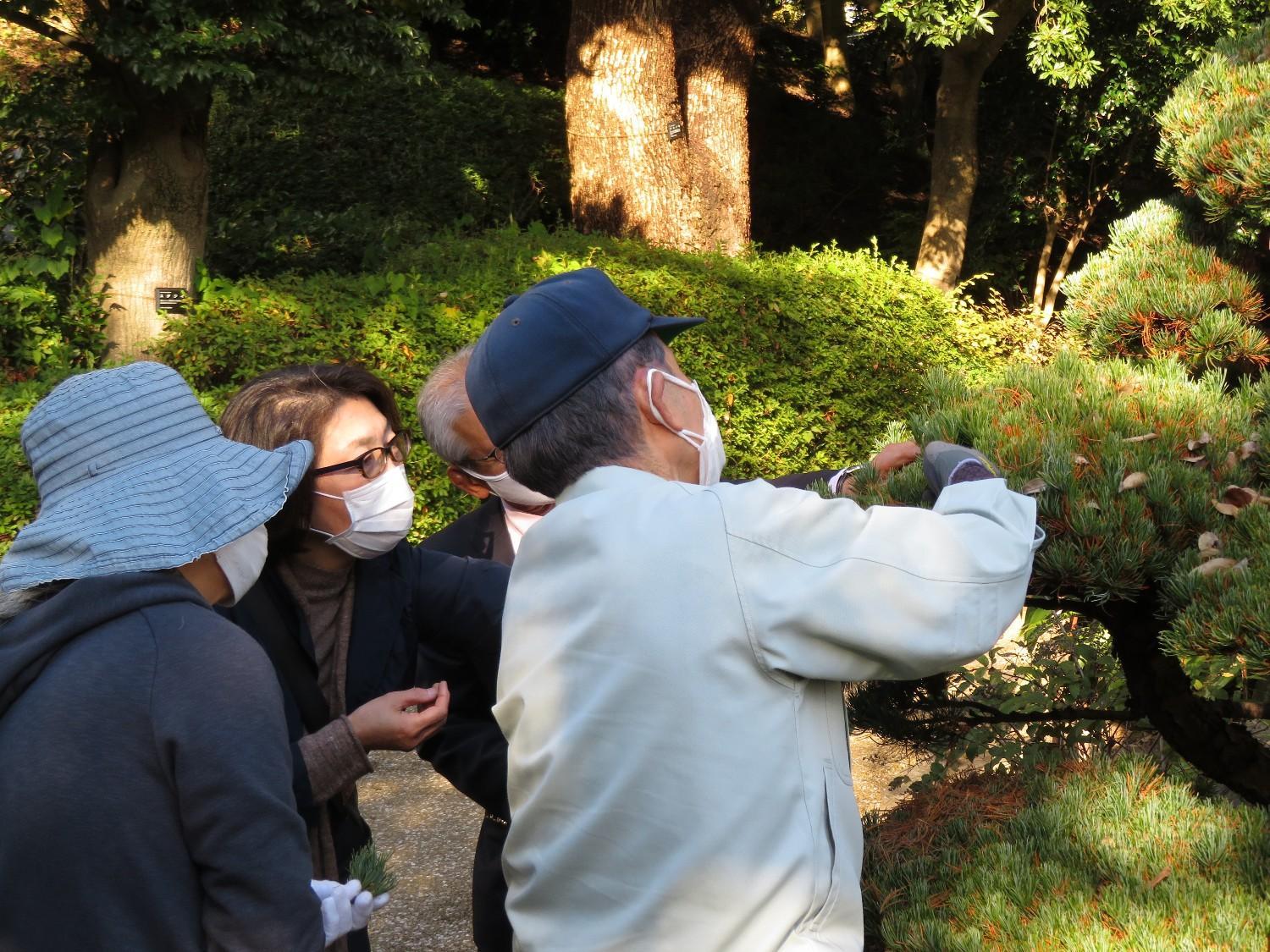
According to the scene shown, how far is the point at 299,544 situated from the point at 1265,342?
2426mm

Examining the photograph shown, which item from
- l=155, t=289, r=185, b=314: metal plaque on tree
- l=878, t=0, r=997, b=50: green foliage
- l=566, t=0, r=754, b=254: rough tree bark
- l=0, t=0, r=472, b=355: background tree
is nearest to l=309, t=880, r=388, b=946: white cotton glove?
l=0, t=0, r=472, b=355: background tree

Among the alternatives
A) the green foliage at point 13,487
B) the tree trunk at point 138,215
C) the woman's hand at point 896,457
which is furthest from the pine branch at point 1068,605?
the tree trunk at point 138,215

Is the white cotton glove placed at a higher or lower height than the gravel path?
higher

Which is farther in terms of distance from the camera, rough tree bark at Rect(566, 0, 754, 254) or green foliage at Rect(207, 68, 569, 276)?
green foliage at Rect(207, 68, 569, 276)

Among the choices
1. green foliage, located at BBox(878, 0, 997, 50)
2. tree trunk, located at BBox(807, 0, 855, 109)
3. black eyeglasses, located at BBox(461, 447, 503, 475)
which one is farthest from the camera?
tree trunk, located at BBox(807, 0, 855, 109)

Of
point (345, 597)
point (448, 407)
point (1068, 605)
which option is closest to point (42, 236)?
point (448, 407)

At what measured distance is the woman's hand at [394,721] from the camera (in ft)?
7.68

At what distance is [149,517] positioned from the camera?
1880 mm

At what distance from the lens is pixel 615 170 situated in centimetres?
960

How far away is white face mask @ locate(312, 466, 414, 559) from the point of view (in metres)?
2.59

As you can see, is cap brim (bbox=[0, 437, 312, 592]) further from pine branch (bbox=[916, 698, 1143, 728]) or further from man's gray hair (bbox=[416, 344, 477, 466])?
pine branch (bbox=[916, 698, 1143, 728])

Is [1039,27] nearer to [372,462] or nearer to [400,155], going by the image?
[400,155]

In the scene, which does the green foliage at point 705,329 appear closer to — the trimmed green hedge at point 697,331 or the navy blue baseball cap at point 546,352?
the trimmed green hedge at point 697,331

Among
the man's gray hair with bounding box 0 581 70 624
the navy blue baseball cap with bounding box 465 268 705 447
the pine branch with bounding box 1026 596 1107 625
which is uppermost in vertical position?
the navy blue baseball cap with bounding box 465 268 705 447
